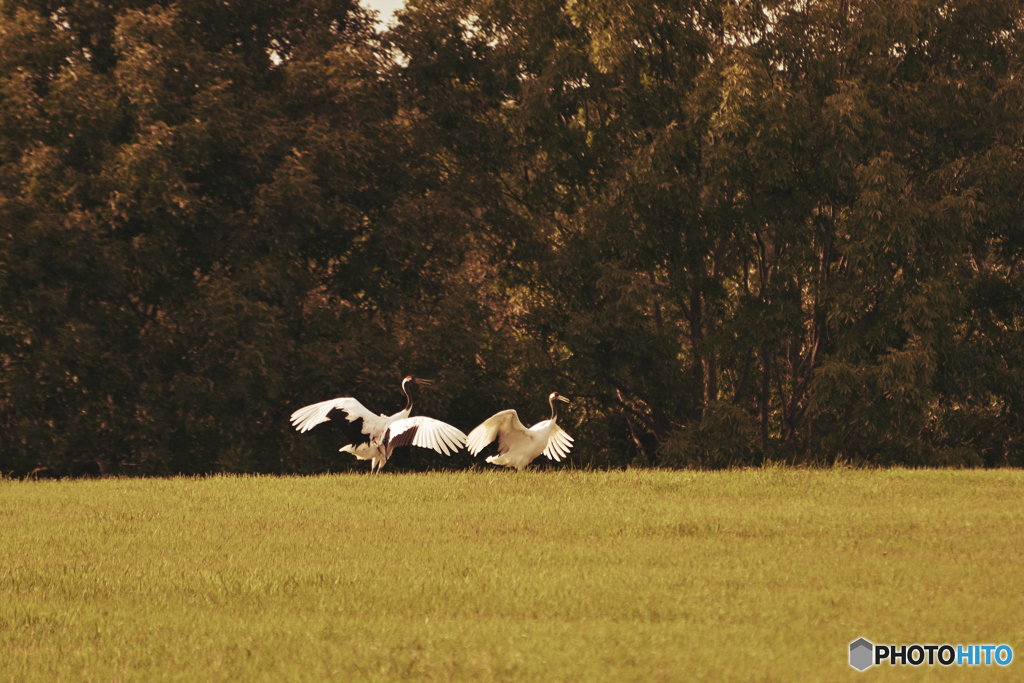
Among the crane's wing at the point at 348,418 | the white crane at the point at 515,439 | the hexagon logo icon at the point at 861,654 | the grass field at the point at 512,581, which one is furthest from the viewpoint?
the crane's wing at the point at 348,418

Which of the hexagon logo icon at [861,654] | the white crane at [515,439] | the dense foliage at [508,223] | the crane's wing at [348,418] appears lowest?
the hexagon logo icon at [861,654]

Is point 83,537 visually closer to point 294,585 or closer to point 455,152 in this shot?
point 294,585

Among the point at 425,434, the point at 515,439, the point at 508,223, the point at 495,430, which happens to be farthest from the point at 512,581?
the point at 508,223

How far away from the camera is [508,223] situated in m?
23.2

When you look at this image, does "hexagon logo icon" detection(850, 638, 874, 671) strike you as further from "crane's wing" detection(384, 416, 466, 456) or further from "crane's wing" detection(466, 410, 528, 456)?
"crane's wing" detection(466, 410, 528, 456)

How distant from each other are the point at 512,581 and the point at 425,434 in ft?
20.5

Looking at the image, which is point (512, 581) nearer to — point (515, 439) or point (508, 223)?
point (515, 439)

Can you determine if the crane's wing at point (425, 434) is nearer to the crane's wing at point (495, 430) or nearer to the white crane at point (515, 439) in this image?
the crane's wing at point (495, 430)

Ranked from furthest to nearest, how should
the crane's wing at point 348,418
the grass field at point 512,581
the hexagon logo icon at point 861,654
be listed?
the crane's wing at point 348,418, the grass field at point 512,581, the hexagon logo icon at point 861,654

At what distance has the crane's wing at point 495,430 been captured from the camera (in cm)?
1405

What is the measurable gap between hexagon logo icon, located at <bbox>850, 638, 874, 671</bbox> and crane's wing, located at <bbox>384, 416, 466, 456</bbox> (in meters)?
7.89

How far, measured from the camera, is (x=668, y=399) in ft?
73.3

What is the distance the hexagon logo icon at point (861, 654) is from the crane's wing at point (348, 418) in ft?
32.4

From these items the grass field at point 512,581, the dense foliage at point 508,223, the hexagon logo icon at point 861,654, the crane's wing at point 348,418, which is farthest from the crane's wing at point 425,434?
the hexagon logo icon at point 861,654
